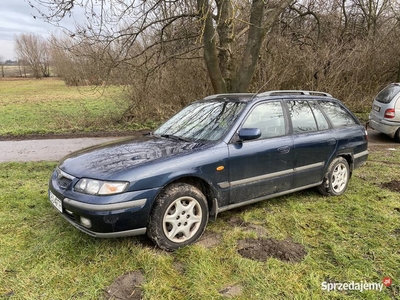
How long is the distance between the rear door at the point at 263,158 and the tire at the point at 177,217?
19.9 inches

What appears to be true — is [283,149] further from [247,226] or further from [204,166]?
[204,166]

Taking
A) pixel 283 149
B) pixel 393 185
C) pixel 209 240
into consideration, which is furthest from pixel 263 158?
pixel 393 185

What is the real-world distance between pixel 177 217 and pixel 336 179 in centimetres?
289

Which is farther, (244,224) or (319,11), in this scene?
(319,11)

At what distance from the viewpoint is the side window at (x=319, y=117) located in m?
4.57

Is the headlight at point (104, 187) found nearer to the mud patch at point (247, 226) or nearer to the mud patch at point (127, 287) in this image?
the mud patch at point (127, 287)

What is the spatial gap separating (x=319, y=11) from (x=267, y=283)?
1492 centimetres

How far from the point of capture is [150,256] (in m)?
3.00

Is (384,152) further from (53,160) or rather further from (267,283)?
(53,160)

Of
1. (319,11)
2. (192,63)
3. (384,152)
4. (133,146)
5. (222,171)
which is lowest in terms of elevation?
(384,152)

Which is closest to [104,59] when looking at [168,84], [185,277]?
[168,84]

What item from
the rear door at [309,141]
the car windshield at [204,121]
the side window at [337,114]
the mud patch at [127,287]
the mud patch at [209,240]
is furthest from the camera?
the side window at [337,114]

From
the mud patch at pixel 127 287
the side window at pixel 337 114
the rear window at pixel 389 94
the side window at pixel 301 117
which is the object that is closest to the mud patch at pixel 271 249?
the mud patch at pixel 127 287

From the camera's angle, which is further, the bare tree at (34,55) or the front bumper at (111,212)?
the bare tree at (34,55)
